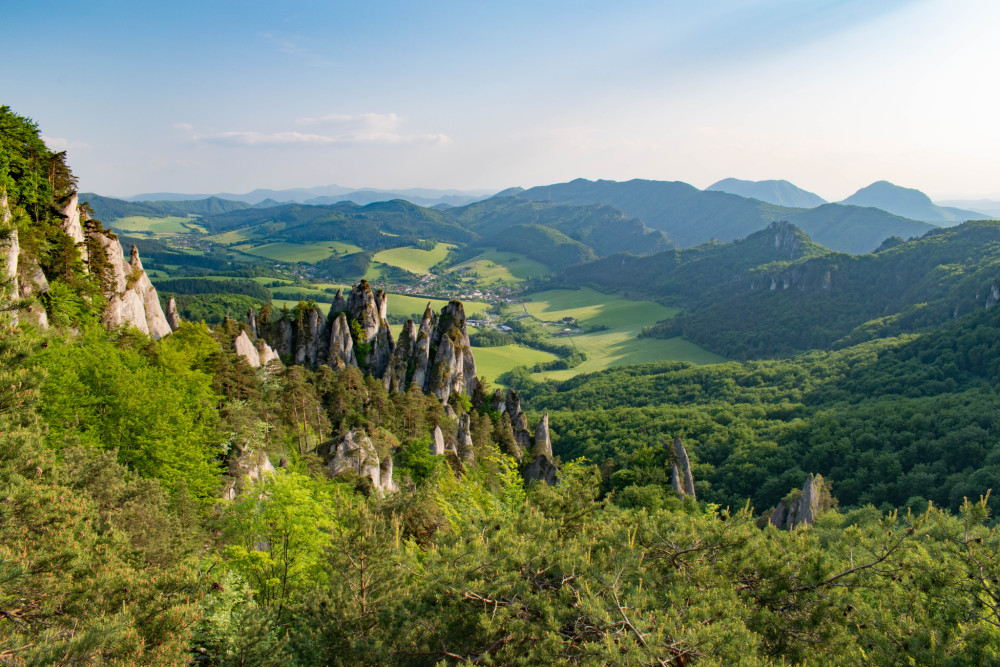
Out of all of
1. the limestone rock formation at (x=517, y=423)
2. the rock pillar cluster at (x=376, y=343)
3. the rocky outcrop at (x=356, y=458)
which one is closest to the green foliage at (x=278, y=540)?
the rocky outcrop at (x=356, y=458)

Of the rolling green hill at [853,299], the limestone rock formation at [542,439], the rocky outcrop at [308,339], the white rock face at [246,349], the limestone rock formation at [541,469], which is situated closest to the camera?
the white rock face at [246,349]

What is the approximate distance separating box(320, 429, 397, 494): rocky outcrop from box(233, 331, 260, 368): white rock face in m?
11.4

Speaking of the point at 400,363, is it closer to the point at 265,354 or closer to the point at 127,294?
the point at 265,354

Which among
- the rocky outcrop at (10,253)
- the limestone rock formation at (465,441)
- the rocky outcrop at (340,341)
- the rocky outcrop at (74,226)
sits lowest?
the limestone rock formation at (465,441)

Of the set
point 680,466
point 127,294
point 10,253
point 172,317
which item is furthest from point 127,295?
point 680,466

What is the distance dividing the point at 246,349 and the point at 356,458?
1473 centimetres

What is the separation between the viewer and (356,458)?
27484mm

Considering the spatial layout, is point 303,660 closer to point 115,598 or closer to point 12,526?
point 115,598

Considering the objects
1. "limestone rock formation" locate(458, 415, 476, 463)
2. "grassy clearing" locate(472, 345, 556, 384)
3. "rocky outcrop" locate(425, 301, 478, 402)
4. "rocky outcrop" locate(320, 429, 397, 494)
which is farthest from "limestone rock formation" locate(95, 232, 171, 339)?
"grassy clearing" locate(472, 345, 556, 384)

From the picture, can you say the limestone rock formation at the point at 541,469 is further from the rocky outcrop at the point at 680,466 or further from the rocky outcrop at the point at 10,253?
the rocky outcrop at the point at 10,253

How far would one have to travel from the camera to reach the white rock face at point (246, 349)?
34656 millimetres

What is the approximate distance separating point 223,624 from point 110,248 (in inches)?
Result: 1173

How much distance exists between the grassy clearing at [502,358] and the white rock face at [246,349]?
90184 millimetres

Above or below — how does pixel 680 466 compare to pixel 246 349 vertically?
below
